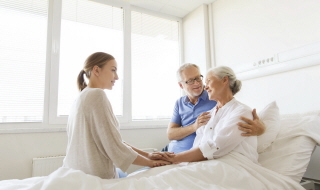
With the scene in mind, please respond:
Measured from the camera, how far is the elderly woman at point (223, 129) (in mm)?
1231

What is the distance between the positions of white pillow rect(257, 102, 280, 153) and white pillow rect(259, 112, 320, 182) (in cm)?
4

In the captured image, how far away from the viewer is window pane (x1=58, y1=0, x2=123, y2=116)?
250 centimetres

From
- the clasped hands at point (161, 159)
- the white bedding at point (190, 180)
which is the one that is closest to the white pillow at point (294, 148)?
the white bedding at point (190, 180)

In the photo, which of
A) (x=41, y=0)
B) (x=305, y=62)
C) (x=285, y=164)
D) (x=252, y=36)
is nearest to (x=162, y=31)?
(x=252, y=36)

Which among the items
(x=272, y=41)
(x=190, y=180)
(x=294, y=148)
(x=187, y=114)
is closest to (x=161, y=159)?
(x=190, y=180)

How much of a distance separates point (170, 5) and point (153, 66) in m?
0.91

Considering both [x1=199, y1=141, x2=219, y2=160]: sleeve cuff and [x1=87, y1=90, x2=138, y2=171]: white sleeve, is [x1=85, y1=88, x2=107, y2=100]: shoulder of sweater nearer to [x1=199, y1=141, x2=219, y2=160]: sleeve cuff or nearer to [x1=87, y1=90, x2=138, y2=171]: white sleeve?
[x1=87, y1=90, x2=138, y2=171]: white sleeve

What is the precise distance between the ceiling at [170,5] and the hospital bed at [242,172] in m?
2.09

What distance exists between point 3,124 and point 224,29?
275 cm

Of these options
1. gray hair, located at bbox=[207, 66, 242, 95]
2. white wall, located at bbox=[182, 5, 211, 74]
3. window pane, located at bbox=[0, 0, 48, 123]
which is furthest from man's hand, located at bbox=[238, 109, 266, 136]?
window pane, located at bbox=[0, 0, 48, 123]

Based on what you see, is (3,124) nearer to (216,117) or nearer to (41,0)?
(41,0)

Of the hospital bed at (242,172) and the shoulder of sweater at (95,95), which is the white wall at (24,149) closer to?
the hospital bed at (242,172)

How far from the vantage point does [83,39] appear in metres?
2.68

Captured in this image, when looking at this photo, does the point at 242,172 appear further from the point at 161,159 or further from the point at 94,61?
the point at 94,61
